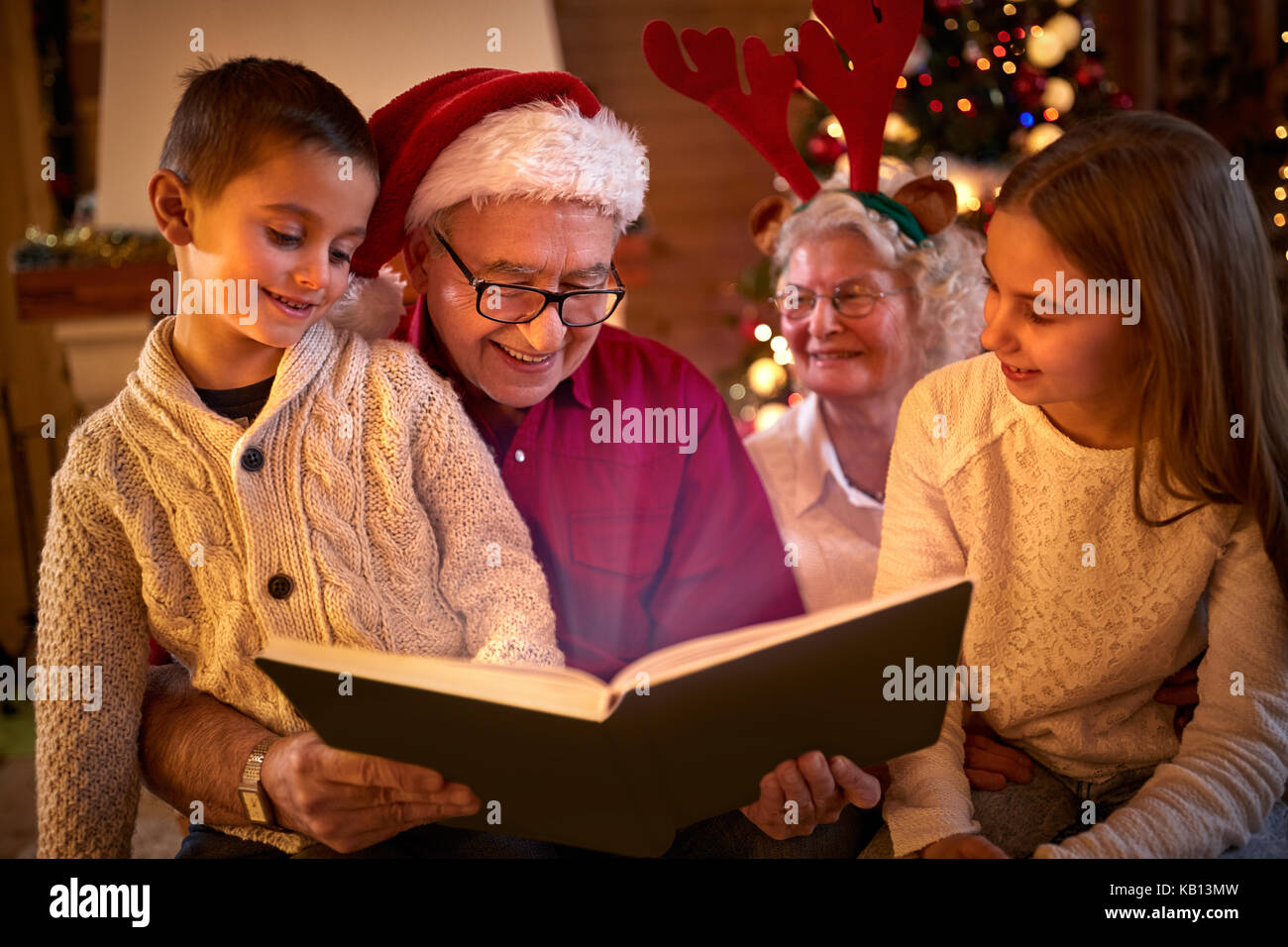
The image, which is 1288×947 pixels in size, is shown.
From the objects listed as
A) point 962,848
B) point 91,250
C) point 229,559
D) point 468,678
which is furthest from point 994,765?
point 91,250

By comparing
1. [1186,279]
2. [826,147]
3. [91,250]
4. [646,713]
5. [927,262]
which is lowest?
[646,713]

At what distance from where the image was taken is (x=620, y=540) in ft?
5.00

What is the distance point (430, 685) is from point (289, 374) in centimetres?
48

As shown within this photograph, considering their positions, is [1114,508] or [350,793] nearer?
[350,793]

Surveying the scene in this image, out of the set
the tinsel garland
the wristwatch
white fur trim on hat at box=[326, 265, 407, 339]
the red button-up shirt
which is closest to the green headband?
the red button-up shirt

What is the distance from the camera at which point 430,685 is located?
2.91 ft

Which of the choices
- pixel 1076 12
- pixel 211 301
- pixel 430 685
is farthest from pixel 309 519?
pixel 1076 12

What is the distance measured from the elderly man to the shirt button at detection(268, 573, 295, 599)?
0.53 ft

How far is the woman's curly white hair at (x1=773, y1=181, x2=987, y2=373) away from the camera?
1.74m

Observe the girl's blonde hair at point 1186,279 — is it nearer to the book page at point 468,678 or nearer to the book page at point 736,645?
the book page at point 736,645

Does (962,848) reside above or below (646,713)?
below

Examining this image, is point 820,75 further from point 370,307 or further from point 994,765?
point 994,765

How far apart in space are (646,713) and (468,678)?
0.53ft

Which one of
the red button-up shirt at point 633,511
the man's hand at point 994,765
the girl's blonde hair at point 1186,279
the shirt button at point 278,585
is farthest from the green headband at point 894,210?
the shirt button at point 278,585
